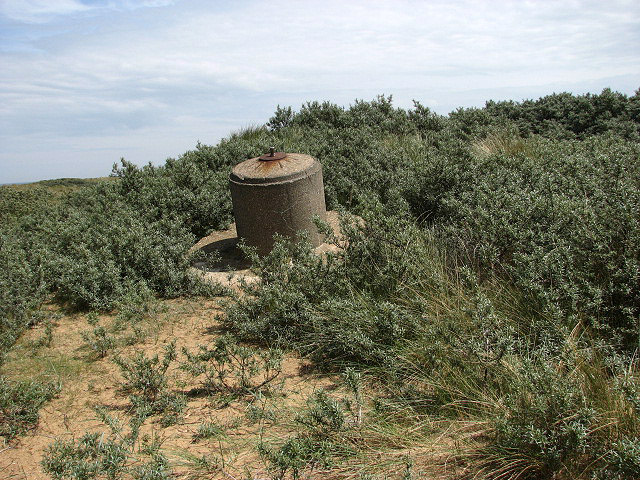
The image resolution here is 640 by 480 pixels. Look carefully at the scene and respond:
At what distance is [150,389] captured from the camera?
3.53m

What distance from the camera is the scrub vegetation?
2.49 metres

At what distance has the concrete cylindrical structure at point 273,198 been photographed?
5.94 meters

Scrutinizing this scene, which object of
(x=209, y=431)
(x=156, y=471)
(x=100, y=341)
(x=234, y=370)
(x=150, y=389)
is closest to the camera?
(x=156, y=471)

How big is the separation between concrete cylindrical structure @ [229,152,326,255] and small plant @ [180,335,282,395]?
249 cm

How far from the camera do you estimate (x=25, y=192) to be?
464 inches

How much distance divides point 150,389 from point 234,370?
58 cm

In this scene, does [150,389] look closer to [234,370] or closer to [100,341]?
[234,370]

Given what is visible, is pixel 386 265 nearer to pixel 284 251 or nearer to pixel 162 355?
pixel 284 251

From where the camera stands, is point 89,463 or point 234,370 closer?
point 89,463

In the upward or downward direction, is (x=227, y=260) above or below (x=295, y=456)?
above

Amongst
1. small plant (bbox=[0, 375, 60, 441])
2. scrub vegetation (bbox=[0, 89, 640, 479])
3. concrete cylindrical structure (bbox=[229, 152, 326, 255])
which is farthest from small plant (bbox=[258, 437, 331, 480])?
concrete cylindrical structure (bbox=[229, 152, 326, 255])

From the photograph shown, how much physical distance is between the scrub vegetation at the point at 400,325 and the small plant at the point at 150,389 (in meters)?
0.01

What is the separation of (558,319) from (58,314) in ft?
14.5

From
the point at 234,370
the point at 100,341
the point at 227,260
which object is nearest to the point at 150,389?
the point at 234,370
